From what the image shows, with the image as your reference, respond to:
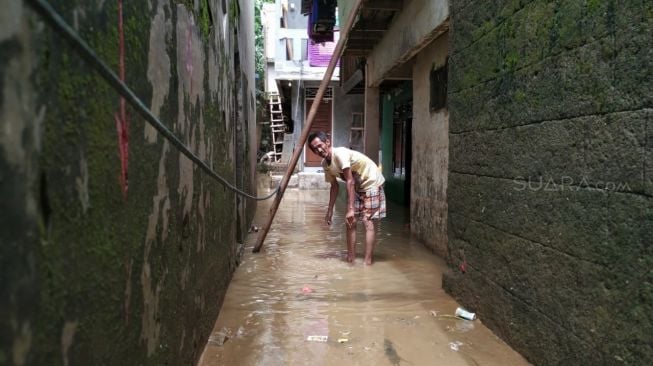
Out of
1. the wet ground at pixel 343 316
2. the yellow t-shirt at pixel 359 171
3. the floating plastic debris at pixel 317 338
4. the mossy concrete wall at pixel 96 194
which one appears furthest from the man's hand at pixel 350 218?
the mossy concrete wall at pixel 96 194

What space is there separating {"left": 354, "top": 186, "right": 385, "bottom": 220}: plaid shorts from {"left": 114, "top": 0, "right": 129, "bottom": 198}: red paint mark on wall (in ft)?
13.2

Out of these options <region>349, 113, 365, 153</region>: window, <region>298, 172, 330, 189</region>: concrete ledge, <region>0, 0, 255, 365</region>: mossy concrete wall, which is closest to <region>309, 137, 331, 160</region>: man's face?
<region>0, 0, 255, 365</region>: mossy concrete wall

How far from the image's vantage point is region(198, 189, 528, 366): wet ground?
295 cm

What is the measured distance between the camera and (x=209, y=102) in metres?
3.12

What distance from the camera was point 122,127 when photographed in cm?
141

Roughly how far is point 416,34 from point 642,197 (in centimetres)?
436

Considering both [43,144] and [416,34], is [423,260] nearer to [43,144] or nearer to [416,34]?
[416,34]

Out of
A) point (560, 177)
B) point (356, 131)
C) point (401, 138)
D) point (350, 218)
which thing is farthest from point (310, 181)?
point (560, 177)

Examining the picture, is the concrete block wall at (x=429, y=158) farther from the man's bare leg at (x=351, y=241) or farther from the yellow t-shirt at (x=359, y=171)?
the man's bare leg at (x=351, y=241)

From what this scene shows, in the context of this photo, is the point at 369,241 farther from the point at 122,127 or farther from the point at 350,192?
the point at 122,127

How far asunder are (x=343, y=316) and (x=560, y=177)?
190cm

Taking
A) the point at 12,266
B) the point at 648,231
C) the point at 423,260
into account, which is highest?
the point at 12,266

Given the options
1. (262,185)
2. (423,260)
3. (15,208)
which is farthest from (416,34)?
(262,185)

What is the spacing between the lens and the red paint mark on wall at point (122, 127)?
1.39 meters
